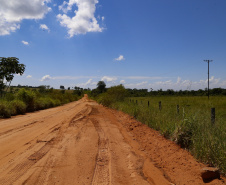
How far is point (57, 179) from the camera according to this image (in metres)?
4.28

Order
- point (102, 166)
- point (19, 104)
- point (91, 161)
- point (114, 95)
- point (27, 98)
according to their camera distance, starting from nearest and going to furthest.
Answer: point (102, 166) → point (91, 161) → point (19, 104) → point (27, 98) → point (114, 95)

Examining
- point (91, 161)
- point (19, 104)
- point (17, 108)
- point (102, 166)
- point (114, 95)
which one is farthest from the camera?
point (114, 95)

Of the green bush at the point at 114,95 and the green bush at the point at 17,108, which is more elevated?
the green bush at the point at 114,95

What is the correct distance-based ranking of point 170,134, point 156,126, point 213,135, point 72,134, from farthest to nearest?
point 156,126, point 72,134, point 170,134, point 213,135

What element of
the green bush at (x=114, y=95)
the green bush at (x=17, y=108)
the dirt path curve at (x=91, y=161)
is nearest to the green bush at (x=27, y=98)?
the green bush at (x=17, y=108)

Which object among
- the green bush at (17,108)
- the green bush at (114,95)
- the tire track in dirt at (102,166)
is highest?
the green bush at (114,95)

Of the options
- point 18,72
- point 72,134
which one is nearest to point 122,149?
point 72,134

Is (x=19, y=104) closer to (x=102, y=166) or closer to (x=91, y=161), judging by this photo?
(x=91, y=161)

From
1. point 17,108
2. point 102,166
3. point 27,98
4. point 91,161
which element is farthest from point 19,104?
point 102,166

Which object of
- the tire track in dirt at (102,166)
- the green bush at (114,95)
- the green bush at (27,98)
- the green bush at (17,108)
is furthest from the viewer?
the green bush at (114,95)

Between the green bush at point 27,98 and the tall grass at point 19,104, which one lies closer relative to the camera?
the tall grass at point 19,104

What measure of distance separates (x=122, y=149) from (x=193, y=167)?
7.99 feet

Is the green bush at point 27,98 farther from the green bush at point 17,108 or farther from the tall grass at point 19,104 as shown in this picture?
the green bush at point 17,108

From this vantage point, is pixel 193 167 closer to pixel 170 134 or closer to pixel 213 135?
pixel 213 135
